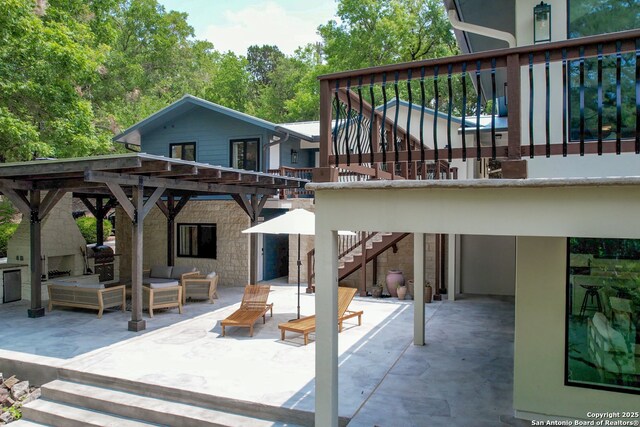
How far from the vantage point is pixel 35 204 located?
396 inches

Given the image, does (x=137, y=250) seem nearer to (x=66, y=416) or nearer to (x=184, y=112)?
(x=66, y=416)

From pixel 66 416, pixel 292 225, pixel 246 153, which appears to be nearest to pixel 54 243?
pixel 246 153

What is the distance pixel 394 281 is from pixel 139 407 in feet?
25.6

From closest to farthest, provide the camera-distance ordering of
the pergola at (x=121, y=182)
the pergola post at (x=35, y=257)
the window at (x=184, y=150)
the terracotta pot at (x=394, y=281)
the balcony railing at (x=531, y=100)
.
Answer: the balcony railing at (x=531, y=100) < the pergola at (x=121, y=182) < the pergola post at (x=35, y=257) < the terracotta pot at (x=394, y=281) < the window at (x=184, y=150)

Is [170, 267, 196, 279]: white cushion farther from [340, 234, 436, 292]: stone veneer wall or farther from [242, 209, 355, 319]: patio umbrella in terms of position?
[340, 234, 436, 292]: stone veneer wall

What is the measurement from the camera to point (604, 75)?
435cm

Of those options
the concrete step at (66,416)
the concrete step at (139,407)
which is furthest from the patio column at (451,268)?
the concrete step at (66,416)

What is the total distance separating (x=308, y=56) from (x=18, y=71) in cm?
2546

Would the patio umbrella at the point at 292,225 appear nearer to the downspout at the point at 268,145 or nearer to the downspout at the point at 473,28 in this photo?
the downspout at the point at 473,28

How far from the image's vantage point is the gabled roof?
14602 millimetres

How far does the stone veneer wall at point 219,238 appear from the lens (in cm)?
1434

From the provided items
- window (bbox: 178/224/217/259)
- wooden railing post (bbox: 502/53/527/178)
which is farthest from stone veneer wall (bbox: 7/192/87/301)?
wooden railing post (bbox: 502/53/527/178)

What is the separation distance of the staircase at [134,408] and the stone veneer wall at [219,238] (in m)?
7.69

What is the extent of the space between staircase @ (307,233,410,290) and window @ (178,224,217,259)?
12.6ft
